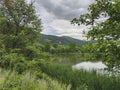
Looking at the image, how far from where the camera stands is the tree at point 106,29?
17.9 feet

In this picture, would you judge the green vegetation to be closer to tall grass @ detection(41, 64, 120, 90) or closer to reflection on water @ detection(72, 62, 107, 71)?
tall grass @ detection(41, 64, 120, 90)

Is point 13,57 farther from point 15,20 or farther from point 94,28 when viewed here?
point 94,28

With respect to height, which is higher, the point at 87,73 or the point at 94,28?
the point at 94,28

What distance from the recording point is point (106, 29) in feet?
19.9

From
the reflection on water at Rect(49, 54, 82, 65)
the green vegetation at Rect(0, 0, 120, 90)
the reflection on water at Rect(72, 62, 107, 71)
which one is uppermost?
the green vegetation at Rect(0, 0, 120, 90)

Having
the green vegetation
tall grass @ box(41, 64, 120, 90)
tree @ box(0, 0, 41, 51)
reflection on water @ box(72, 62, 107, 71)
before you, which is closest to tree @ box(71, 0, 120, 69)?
the green vegetation

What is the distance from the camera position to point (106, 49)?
5.38 m

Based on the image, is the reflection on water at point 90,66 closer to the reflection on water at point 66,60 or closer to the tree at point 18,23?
the reflection on water at point 66,60

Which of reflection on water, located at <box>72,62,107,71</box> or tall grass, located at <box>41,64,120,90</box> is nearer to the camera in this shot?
tall grass, located at <box>41,64,120,90</box>

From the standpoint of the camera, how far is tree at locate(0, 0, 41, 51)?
1324 centimetres

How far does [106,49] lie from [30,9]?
356 inches

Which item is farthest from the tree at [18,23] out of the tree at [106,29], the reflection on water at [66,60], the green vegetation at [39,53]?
the tree at [106,29]

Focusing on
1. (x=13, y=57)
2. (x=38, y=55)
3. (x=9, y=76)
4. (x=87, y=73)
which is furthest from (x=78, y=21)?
(x=38, y=55)

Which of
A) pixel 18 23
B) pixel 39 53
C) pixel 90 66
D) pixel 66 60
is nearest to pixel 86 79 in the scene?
pixel 39 53
